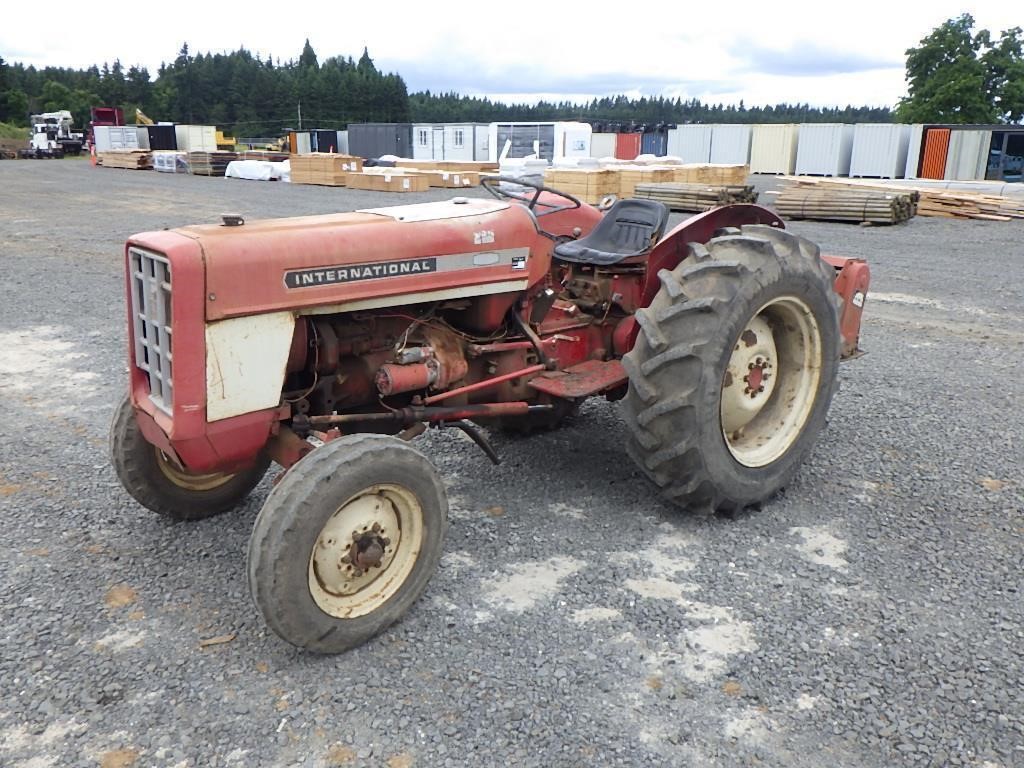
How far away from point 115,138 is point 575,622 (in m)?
44.0

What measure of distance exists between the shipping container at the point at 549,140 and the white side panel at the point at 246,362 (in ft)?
85.7

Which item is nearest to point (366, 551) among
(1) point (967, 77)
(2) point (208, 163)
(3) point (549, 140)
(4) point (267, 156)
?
(3) point (549, 140)

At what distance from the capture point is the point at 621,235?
451cm

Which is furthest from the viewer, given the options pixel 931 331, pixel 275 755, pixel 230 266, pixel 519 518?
pixel 931 331

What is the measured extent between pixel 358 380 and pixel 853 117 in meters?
120

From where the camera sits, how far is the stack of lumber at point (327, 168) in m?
25.3

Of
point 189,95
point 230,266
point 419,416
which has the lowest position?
point 419,416

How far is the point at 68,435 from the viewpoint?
4984 millimetres

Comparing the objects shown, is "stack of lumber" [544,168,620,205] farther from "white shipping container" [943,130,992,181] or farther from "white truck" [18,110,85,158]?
"white truck" [18,110,85,158]

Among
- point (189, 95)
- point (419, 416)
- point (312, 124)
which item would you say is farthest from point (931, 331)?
point (189, 95)

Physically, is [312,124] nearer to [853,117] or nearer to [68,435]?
[853,117]

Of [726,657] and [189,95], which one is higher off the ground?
[189,95]

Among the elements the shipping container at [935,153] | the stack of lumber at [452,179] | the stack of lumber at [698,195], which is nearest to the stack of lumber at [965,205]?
the stack of lumber at [698,195]

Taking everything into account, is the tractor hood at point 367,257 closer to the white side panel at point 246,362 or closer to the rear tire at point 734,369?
the white side panel at point 246,362
